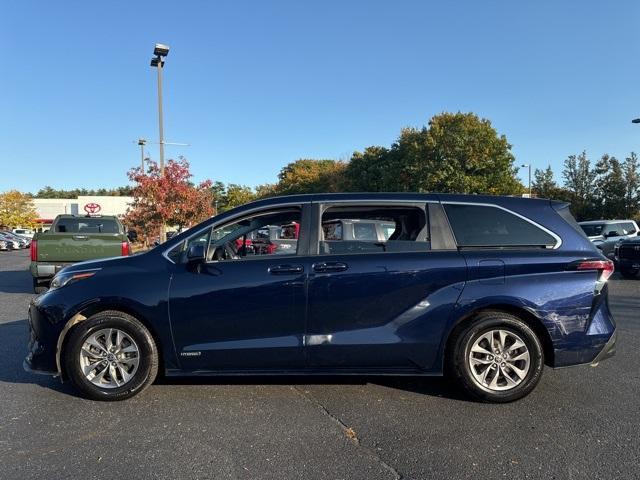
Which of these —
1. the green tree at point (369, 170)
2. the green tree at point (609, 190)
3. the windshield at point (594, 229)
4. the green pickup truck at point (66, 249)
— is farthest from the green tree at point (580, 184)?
the green pickup truck at point (66, 249)

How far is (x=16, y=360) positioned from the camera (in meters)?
5.80

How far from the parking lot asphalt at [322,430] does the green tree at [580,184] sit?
48033mm

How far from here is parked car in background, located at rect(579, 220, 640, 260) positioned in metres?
17.4

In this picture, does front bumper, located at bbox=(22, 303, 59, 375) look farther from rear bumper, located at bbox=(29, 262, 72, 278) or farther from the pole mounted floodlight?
the pole mounted floodlight

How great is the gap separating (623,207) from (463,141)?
1724 centimetres

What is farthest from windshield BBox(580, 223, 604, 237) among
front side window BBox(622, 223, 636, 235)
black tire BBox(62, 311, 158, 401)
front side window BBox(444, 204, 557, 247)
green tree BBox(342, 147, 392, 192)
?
green tree BBox(342, 147, 392, 192)

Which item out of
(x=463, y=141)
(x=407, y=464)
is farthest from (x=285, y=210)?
(x=463, y=141)

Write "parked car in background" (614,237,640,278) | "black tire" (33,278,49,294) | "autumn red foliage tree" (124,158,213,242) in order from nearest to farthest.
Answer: "black tire" (33,278,49,294) → "parked car in background" (614,237,640,278) → "autumn red foliage tree" (124,158,213,242)

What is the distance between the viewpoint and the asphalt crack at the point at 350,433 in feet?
11.0

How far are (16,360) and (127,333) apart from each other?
224 centimetres

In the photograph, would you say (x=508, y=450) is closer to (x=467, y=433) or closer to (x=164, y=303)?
(x=467, y=433)

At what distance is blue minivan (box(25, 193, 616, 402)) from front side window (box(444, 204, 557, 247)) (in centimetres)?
5

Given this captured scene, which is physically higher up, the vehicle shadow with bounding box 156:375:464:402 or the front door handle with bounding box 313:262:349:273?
the front door handle with bounding box 313:262:349:273

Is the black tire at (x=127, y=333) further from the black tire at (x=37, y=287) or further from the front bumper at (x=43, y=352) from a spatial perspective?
the black tire at (x=37, y=287)
